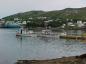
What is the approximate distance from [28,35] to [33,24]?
172 feet

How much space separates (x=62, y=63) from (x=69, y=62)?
587mm

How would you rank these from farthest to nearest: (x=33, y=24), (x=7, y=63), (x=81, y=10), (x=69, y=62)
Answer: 1. (x=81, y=10)
2. (x=33, y=24)
3. (x=7, y=63)
4. (x=69, y=62)

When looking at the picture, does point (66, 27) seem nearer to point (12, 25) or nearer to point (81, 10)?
point (12, 25)

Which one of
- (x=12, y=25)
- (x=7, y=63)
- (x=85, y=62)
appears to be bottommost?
(x=12, y=25)

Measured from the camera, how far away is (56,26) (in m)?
125

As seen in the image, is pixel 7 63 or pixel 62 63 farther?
pixel 7 63

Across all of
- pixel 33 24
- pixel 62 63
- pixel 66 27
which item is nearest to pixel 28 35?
pixel 66 27

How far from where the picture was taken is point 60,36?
255 feet

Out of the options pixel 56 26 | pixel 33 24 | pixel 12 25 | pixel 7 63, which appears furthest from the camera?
pixel 12 25

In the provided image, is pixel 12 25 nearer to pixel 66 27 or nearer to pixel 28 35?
pixel 66 27

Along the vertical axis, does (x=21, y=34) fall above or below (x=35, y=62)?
below

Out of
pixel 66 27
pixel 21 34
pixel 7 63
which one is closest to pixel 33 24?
pixel 66 27

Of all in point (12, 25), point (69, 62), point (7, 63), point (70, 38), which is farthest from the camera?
point (12, 25)

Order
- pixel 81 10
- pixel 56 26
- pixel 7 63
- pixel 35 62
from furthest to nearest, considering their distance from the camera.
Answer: pixel 81 10, pixel 56 26, pixel 7 63, pixel 35 62
